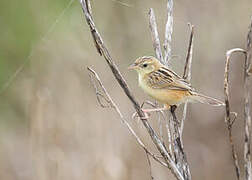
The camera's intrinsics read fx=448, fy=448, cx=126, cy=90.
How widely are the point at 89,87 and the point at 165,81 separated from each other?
149 centimetres

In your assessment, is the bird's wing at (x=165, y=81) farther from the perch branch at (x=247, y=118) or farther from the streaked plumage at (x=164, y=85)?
the perch branch at (x=247, y=118)

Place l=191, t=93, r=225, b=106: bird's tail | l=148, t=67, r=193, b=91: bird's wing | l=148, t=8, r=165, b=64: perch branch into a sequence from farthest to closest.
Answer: l=148, t=67, r=193, b=91: bird's wing → l=191, t=93, r=225, b=106: bird's tail → l=148, t=8, r=165, b=64: perch branch

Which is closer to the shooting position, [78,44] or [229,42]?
[78,44]

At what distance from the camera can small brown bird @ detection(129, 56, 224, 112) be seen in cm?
259

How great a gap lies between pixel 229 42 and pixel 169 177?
66.7 inches

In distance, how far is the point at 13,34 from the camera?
4.13 m

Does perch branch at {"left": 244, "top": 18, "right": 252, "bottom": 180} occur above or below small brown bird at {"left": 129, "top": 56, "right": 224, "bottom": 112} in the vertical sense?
below

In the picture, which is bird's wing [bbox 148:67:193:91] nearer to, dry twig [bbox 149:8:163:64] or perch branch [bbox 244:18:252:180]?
dry twig [bbox 149:8:163:64]

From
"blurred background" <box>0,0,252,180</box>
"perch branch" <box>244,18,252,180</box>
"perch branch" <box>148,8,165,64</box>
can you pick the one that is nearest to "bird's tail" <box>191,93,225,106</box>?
"perch branch" <box>148,8,165,64</box>

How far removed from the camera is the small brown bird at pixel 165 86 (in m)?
2.59

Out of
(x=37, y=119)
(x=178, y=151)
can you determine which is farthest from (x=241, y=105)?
(x=178, y=151)

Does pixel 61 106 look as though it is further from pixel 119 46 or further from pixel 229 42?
pixel 229 42

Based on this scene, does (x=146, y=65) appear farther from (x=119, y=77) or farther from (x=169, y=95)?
(x=119, y=77)

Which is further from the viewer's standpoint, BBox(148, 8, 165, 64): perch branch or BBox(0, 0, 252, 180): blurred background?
BBox(0, 0, 252, 180): blurred background
